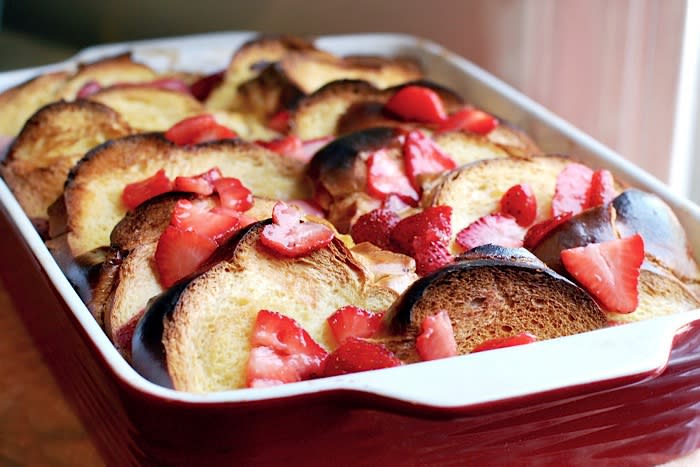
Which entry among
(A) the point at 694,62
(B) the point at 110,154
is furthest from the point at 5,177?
(A) the point at 694,62

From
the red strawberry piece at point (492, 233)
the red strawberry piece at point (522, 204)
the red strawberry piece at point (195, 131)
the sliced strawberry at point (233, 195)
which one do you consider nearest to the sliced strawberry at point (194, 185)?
the sliced strawberry at point (233, 195)

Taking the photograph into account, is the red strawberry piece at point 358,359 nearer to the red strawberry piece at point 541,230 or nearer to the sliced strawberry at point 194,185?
the red strawberry piece at point 541,230

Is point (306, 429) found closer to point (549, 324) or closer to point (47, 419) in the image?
point (549, 324)

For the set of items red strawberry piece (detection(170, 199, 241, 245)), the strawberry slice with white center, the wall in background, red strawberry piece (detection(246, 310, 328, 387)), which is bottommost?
the wall in background

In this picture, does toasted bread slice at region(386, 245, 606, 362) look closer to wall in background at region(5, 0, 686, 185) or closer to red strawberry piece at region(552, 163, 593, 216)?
red strawberry piece at region(552, 163, 593, 216)

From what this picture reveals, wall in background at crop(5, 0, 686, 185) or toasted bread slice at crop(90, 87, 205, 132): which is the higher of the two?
toasted bread slice at crop(90, 87, 205, 132)

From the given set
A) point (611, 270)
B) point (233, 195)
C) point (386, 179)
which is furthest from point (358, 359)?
point (386, 179)

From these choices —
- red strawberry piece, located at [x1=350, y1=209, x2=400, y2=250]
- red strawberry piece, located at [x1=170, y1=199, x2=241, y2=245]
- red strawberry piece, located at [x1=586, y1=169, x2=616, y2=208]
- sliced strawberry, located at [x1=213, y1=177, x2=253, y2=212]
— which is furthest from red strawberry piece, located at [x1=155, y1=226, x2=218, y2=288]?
red strawberry piece, located at [x1=586, y1=169, x2=616, y2=208]
